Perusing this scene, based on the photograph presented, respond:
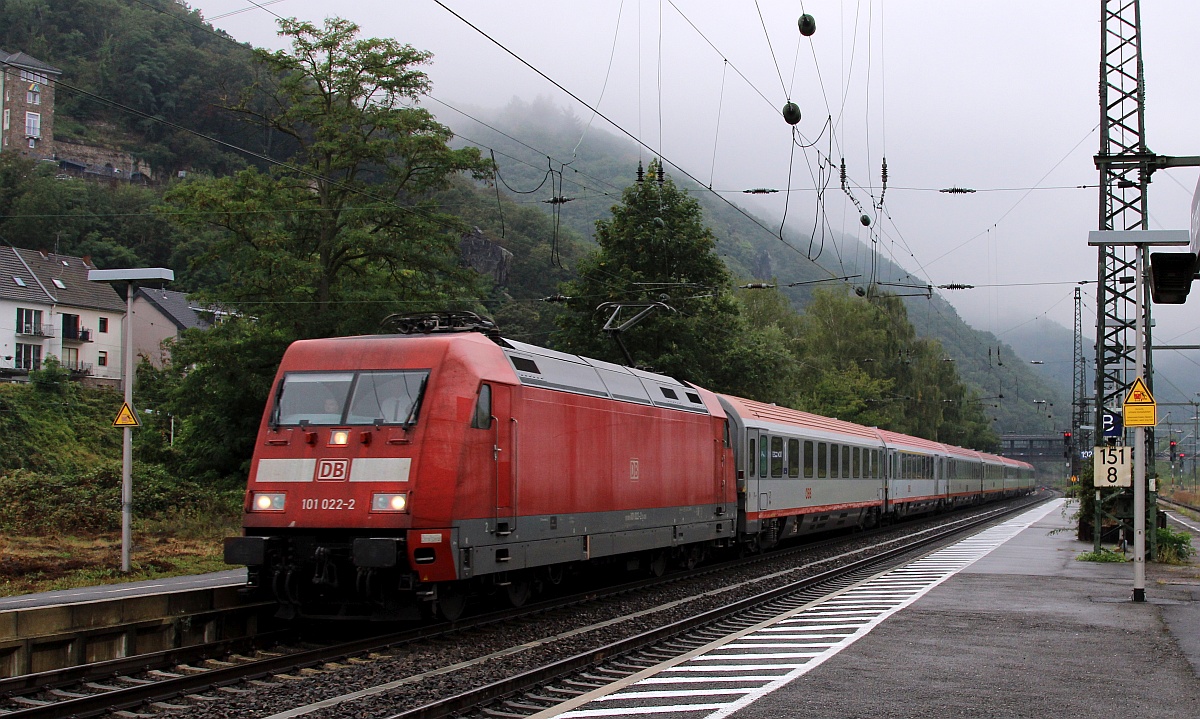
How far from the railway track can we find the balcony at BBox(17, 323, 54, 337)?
62781mm

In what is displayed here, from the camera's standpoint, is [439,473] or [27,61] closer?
[439,473]

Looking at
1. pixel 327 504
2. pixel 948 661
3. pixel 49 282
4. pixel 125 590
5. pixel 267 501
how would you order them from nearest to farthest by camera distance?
pixel 948 661
pixel 327 504
pixel 267 501
pixel 125 590
pixel 49 282

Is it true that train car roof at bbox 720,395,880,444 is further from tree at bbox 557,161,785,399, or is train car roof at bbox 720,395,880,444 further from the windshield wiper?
the windshield wiper

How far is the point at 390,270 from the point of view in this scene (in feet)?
115

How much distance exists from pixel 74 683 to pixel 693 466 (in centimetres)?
1229

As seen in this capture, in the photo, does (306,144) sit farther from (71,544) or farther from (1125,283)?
(1125,283)

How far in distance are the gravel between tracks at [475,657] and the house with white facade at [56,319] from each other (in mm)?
58374

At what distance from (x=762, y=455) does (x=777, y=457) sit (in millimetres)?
1286

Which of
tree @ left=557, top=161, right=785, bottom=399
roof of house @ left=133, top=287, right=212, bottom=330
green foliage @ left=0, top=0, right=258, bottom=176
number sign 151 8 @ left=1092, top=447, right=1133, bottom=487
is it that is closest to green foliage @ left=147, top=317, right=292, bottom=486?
tree @ left=557, top=161, right=785, bottom=399

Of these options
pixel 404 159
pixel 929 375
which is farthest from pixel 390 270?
pixel 929 375

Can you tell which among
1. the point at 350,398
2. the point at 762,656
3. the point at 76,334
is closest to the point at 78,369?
the point at 76,334

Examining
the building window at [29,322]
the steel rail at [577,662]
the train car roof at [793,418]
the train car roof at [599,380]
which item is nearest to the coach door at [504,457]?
the train car roof at [599,380]

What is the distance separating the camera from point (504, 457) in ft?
44.0

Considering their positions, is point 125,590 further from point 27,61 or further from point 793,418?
point 27,61
